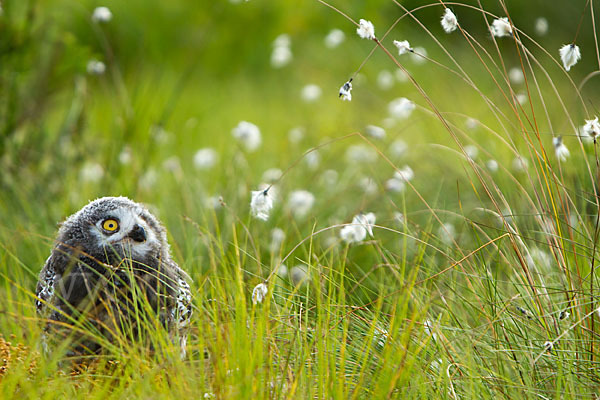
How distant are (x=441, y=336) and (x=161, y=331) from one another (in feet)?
3.21

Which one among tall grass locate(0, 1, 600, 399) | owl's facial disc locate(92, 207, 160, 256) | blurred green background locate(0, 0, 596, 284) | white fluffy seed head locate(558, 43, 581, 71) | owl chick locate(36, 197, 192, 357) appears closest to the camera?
tall grass locate(0, 1, 600, 399)

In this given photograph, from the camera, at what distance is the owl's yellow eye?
2.49 metres

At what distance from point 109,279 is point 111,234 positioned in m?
0.17

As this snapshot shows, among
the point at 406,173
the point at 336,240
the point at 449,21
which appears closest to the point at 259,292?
the point at 336,240

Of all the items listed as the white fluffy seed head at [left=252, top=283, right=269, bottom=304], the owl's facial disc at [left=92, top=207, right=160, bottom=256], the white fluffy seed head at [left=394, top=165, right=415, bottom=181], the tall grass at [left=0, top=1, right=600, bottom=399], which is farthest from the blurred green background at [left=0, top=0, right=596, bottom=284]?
the white fluffy seed head at [left=252, top=283, right=269, bottom=304]

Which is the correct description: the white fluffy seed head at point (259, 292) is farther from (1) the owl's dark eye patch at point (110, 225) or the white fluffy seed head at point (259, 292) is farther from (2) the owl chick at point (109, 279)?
(1) the owl's dark eye patch at point (110, 225)

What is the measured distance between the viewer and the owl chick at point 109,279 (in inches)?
93.8

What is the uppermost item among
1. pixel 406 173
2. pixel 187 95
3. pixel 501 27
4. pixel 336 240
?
pixel 501 27

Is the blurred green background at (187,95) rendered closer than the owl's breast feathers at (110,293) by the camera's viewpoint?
No

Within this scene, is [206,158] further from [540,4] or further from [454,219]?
[540,4]

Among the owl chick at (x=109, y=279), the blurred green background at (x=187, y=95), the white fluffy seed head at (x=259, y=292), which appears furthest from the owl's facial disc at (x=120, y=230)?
the white fluffy seed head at (x=259, y=292)

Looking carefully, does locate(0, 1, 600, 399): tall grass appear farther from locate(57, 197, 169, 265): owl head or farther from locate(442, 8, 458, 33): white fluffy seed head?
locate(57, 197, 169, 265): owl head

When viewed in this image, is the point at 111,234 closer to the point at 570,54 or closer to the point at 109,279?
the point at 109,279

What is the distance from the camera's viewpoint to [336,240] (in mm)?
3012
